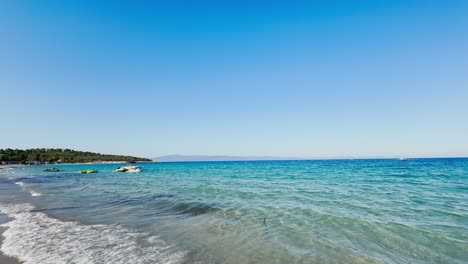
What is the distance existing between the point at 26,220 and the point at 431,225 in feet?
57.3

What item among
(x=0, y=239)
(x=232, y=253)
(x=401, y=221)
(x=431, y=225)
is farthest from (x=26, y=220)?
(x=431, y=225)

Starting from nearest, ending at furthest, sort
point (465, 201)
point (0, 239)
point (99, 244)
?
1. point (99, 244)
2. point (0, 239)
3. point (465, 201)

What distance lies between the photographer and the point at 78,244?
28.9 ft

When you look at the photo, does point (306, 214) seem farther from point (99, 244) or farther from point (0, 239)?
point (0, 239)

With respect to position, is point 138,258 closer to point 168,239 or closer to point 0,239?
point 168,239

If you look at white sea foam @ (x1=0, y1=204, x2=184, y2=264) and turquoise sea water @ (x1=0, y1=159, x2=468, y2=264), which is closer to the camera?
white sea foam @ (x1=0, y1=204, x2=184, y2=264)

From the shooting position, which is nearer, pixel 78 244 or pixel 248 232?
pixel 78 244

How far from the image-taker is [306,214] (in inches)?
497

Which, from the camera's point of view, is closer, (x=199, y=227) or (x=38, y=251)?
(x=38, y=251)

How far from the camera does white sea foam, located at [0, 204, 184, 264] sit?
7.52 m

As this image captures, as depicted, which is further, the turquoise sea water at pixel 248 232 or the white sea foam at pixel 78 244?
the turquoise sea water at pixel 248 232

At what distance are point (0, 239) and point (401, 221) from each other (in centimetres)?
1510

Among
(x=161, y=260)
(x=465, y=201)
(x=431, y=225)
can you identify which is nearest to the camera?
(x=161, y=260)

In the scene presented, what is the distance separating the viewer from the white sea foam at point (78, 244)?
24.7 feet
